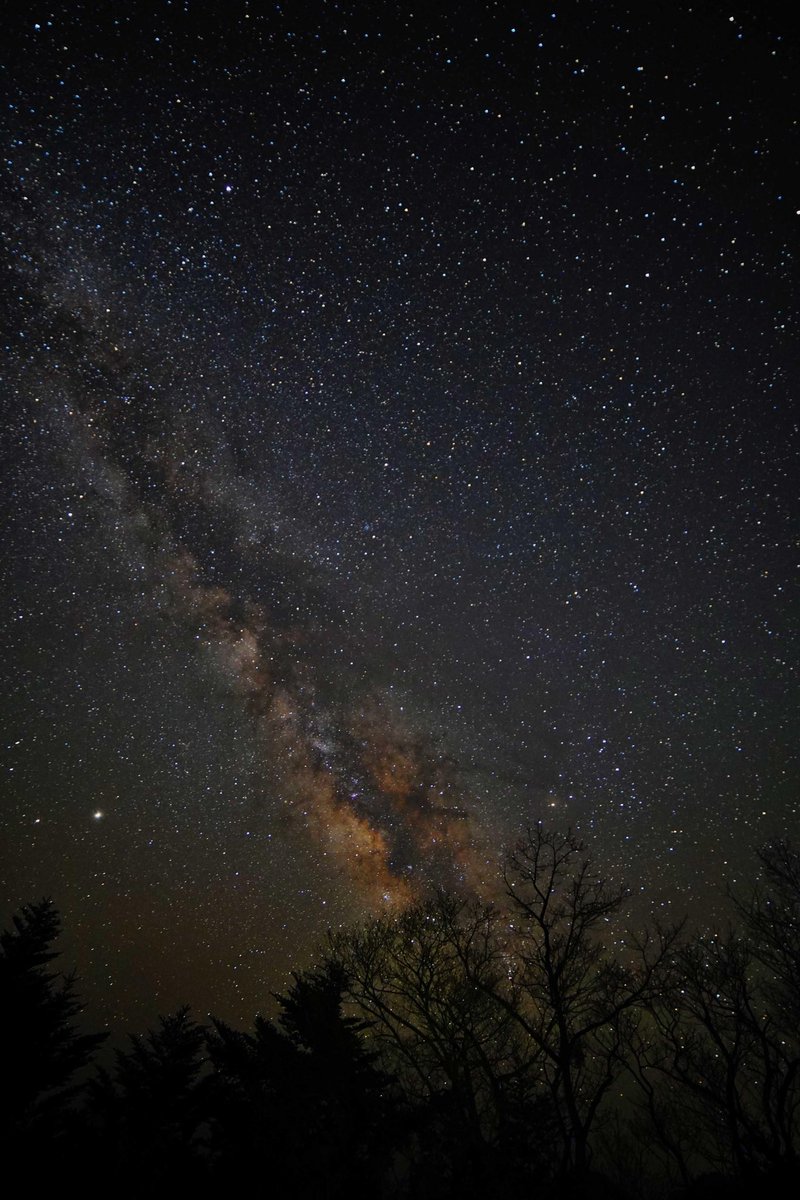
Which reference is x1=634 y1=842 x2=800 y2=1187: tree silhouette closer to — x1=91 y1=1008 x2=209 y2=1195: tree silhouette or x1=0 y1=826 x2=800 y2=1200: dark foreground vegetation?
x1=0 y1=826 x2=800 y2=1200: dark foreground vegetation

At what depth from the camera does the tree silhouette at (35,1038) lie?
44.0ft

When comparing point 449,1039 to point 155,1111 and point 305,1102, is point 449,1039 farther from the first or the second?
point 155,1111

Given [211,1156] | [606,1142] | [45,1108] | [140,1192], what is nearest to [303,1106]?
[140,1192]

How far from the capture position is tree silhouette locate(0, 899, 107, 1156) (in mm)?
13399

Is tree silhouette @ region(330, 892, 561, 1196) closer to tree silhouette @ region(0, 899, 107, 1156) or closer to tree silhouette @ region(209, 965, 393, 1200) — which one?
tree silhouette @ region(209, 965, 393, 1200)

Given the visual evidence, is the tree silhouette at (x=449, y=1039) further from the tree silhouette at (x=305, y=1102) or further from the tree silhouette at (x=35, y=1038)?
the tree silhouette at (x=35, y=1038)

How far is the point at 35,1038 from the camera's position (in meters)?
14.8

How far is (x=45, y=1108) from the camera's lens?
13.6 m

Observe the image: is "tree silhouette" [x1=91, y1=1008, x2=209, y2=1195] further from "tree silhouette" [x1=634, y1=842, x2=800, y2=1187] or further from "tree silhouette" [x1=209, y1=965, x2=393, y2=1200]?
"tree silhouette" [x1=634, y1=842, x2=800, y2=1187]

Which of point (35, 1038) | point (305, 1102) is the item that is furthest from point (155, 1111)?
point (305, 1102)

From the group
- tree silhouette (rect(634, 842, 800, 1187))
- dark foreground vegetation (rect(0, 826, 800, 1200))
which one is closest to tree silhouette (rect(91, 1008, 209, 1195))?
dark foreground vegetation (rect(0, 826, 800, 1200))

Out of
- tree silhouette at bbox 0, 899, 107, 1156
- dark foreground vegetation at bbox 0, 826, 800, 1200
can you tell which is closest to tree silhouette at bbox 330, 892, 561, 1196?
dark foreground vegetation at bbox 0, 826, 800, 1200

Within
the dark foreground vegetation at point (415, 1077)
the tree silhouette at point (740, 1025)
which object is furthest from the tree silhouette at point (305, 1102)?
the tree silhouette at point (740, 1025)

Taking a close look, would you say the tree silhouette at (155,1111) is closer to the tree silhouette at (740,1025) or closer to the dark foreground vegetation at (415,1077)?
the dark foreground vegetation at (415,1077)
